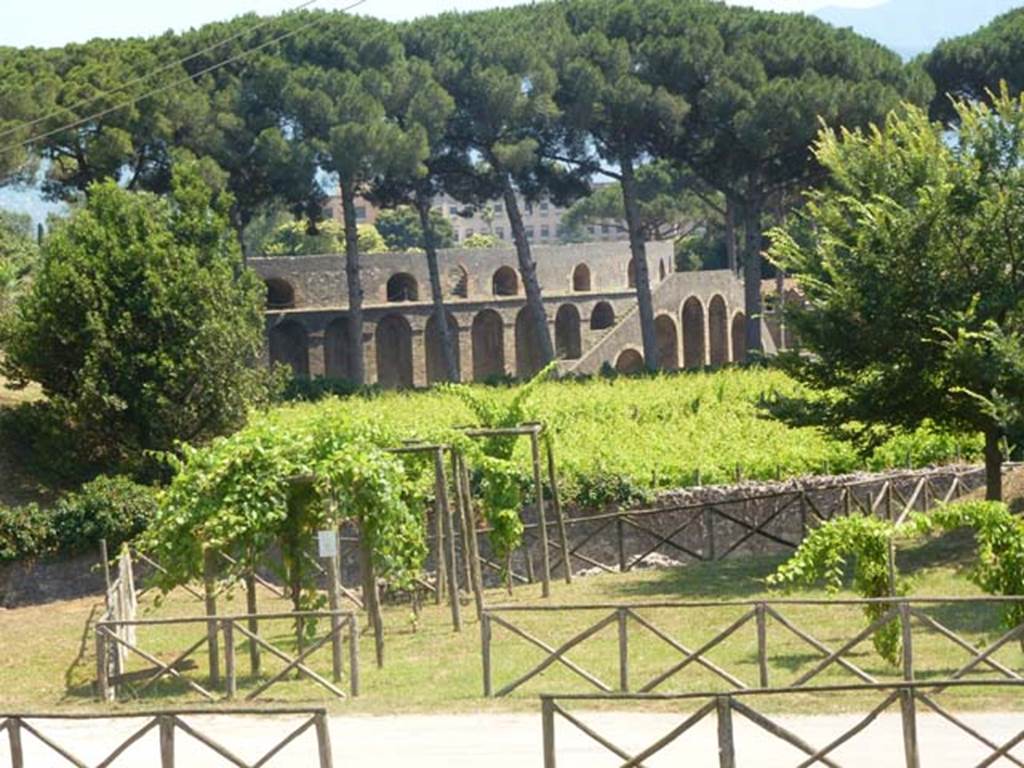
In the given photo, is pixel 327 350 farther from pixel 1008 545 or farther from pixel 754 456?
pixel 1008 545

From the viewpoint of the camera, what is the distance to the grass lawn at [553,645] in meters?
17.5

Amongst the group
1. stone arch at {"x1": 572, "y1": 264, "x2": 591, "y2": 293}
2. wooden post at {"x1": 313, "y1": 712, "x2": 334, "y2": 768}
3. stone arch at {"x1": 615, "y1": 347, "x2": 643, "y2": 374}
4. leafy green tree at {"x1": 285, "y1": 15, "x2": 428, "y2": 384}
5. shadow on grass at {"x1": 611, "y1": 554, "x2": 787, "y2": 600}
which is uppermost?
leafy green tree at {"x1": 285, "y1": 15, "x2": 428, "y2": 384}

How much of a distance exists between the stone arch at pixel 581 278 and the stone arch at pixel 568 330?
297cm

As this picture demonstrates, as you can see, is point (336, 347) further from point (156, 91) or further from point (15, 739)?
point (15, 739)

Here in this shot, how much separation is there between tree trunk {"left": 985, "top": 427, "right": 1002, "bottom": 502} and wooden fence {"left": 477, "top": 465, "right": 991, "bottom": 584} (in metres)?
2.19

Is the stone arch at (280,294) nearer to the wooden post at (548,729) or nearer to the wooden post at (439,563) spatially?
the wooden post at (439,563)

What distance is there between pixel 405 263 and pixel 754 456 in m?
36.0

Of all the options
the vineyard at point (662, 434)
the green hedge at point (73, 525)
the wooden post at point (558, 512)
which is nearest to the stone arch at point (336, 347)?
the vineyard at point (662, 434)

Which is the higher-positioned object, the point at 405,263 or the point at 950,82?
the point at 950,82

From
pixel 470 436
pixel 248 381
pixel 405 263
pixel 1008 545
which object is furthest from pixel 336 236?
pixel 1008 545

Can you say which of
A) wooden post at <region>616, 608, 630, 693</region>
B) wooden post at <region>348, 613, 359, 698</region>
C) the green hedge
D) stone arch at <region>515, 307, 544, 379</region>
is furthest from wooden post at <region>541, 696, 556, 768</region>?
stone arch at <region>515, 307, 544, 379</region>

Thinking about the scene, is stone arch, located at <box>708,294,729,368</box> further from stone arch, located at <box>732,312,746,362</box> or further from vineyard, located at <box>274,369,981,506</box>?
vineyard, located at <box>274,369,981,506</box>

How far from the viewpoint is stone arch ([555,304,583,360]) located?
71500 millimetres

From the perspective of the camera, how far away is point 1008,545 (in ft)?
59.1
